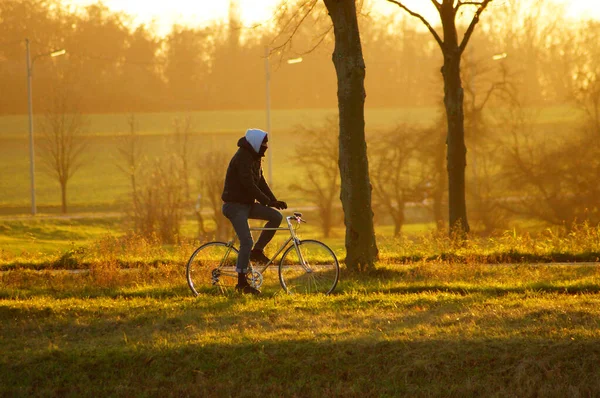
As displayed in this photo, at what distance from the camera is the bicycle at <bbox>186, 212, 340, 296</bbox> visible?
11539mm

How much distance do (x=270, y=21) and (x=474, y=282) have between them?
6548 millimetres

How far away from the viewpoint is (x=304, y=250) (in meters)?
11.7

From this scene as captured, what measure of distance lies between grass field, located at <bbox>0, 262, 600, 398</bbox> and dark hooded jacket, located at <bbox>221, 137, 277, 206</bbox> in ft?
4.04

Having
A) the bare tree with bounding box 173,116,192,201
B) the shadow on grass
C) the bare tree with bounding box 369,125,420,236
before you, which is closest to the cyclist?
the shadow on grass

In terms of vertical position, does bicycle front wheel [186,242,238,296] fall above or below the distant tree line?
below

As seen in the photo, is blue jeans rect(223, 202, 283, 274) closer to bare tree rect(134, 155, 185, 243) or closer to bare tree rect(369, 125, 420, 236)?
bare tree rect(134, 155, 185, 243)

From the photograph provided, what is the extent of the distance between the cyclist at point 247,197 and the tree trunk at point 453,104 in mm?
8052

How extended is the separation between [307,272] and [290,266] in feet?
0.87

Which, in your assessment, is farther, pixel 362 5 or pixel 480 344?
pixel 362 5

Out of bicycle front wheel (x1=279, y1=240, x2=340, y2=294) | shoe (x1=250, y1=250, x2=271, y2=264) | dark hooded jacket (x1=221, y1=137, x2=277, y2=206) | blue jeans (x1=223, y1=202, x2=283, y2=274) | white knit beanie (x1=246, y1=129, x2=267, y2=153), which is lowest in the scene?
bicycle front wheel (x1=279, y1=240, x2=340, y2=294)

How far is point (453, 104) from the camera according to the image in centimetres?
1916

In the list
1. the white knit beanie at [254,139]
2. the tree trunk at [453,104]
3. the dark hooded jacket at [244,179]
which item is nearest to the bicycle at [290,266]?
the dark hooded jacket at [244,179]

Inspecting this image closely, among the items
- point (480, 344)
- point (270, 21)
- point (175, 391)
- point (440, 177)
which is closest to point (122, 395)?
point (175, 391)

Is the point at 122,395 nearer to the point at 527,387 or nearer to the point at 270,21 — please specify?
the point at 527,387
